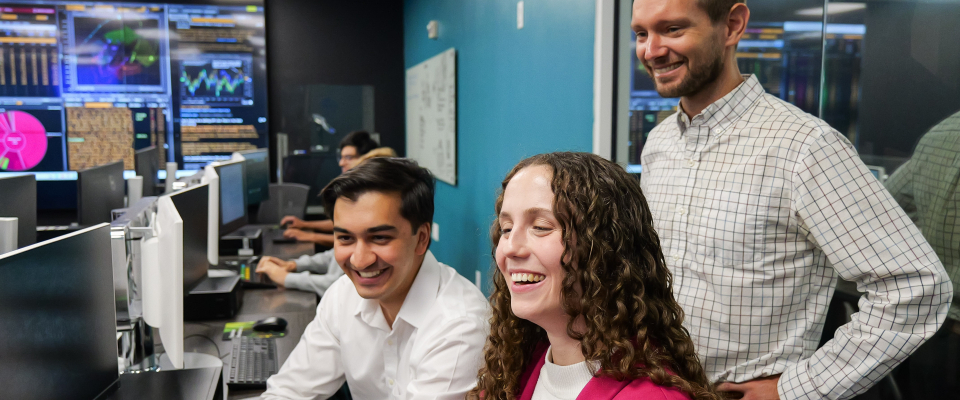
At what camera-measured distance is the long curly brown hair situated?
0.91m

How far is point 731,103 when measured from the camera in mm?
1354

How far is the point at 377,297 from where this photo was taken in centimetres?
165

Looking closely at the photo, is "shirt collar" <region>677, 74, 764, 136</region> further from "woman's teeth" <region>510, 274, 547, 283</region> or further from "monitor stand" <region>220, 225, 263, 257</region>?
"monitor stand" <region>220, 225, 263, 257</region>

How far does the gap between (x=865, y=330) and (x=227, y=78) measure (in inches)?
222

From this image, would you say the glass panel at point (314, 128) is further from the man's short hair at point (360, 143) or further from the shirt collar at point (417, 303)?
the shirt collar at point (417, 303)

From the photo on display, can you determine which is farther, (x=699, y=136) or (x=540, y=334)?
(x=699, y=136)

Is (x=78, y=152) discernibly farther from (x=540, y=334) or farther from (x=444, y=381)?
(x=540, y=334)

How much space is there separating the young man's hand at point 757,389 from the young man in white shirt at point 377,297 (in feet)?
1.89

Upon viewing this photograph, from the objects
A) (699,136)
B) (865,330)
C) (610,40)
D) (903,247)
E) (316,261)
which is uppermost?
(610,40)

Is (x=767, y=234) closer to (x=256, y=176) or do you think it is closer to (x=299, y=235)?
(x=299, y=235)

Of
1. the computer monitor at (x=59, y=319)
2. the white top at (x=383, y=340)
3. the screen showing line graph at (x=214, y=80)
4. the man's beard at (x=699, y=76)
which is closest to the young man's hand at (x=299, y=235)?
the white top at (x=383, y=340)

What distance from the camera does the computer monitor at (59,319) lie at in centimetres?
102

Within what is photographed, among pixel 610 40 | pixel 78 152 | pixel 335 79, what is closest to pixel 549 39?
pixel 610 40

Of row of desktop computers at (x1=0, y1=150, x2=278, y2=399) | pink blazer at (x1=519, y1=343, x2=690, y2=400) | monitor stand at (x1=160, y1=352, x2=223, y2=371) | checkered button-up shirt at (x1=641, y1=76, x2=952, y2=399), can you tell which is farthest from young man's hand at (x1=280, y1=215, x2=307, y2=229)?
pink blazer at (x1=519, y1=343, x2=690, y2=400)
